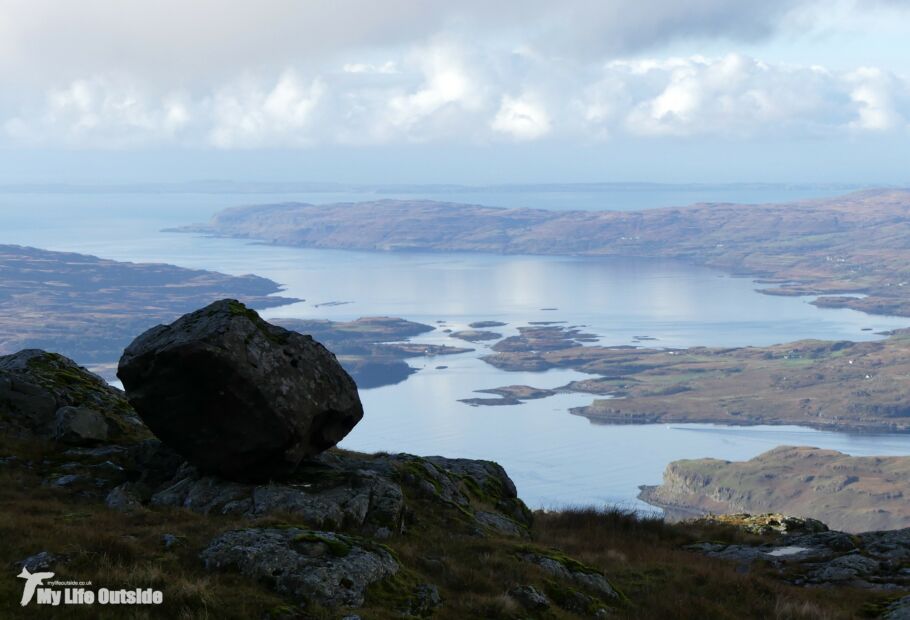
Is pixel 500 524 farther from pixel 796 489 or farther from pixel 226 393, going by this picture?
pixel 796 489

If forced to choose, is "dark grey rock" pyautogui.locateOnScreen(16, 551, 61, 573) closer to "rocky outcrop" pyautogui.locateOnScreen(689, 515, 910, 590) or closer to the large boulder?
the large boulder

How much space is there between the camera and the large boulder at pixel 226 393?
1870 centimetres

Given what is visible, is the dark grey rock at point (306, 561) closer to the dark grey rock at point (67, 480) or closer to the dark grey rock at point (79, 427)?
the dark grey rock at point (67, 480)

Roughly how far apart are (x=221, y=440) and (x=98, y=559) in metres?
5.58

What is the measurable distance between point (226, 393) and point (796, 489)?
171702mm

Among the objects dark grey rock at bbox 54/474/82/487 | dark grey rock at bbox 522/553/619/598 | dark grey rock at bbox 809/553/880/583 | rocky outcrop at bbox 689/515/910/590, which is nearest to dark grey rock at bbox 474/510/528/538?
dark grey rock at bbox 522/553/619/598

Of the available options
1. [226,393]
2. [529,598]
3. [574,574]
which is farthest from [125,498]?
[574,574]

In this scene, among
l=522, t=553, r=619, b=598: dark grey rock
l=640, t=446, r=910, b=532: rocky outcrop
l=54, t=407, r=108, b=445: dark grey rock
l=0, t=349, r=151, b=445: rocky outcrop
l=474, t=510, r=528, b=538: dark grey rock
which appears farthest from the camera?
l=640, t=446, r=910, b=532: rocky outcrop

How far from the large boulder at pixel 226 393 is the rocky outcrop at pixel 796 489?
14487 cm

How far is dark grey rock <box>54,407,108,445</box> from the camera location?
22344mm

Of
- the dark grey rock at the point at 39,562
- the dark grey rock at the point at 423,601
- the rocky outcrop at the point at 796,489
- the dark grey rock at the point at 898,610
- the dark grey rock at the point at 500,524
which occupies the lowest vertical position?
the rocky outcrop at the point at 796,489

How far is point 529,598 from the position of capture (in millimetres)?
14633

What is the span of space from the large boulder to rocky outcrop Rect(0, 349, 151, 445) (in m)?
4.14

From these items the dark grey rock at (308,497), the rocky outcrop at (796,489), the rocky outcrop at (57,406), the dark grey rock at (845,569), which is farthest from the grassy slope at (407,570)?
the rocky outcrop at (796,489)
